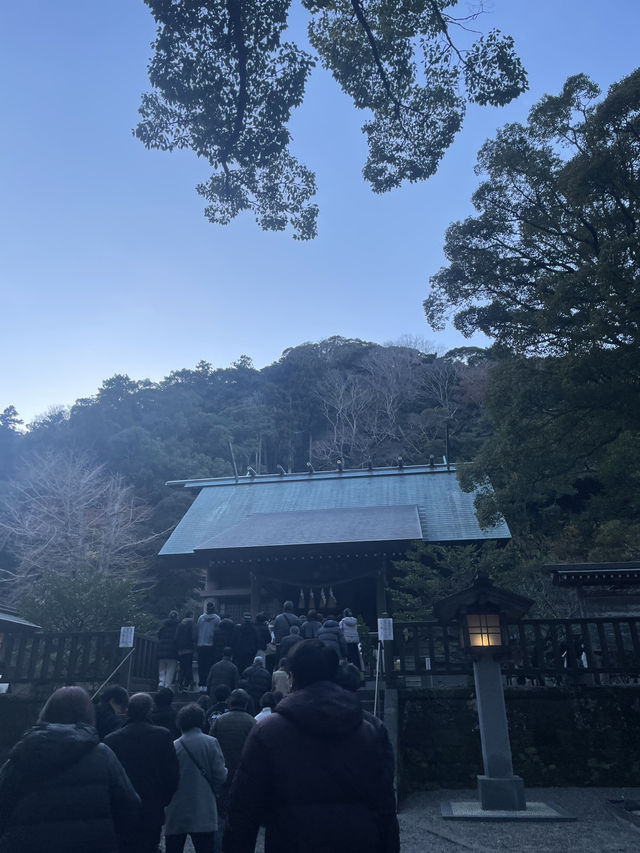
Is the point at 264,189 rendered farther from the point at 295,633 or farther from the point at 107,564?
the point at 107,564

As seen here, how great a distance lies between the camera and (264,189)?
832 centimetres

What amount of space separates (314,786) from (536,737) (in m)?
6.48

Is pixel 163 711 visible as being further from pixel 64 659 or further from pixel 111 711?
pixel 64 659

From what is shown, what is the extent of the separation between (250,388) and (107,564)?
2250cm

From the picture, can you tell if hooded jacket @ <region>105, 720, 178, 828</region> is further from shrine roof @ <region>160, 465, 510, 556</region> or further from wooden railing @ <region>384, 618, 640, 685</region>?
shrine roof @ <region>160, 465, 510, 556</region>

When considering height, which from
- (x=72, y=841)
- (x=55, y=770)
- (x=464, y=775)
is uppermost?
(x=55, y=770)

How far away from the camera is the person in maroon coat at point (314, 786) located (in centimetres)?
183

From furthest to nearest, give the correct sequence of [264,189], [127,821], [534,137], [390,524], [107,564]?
[107,564] < [390,524] < [534,137] < [264,189] < [127,821]

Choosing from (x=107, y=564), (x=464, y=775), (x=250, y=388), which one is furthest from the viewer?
(x=250, y=388)

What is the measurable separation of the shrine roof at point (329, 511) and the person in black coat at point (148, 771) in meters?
10.8

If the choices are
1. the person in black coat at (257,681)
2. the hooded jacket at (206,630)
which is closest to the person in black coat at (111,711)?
the person in black coat at (257,681)

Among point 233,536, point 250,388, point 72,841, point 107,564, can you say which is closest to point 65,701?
point 72,841

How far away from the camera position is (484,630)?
6.68 meters

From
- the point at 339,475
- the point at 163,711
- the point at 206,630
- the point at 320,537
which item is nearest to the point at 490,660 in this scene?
the point at 163,711
